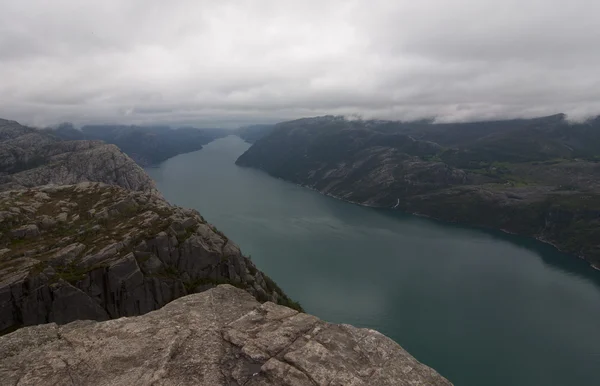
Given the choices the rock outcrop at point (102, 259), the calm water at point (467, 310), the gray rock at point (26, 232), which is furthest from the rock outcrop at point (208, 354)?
A: the calm water at point (467, 310)

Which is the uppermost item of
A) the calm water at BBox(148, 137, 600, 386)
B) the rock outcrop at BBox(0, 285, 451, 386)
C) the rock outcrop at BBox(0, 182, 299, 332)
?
the rock outcrop at BBox(0, 285, 451, 386)

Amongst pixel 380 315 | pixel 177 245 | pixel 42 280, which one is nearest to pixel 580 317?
pixel 380 315

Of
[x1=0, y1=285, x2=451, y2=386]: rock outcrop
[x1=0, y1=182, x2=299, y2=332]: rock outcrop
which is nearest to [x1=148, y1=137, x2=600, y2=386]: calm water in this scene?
[x1=0, y1=182, x2=299, y2=332]: rock outcrop

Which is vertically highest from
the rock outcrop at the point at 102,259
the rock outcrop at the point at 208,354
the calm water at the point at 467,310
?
the rock outcrop at the point at 208,354

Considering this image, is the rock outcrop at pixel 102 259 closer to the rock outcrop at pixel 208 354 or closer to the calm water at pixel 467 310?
the rock outcrop at pixel 208 354

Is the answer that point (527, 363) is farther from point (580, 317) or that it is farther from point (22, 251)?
point (22, 251)

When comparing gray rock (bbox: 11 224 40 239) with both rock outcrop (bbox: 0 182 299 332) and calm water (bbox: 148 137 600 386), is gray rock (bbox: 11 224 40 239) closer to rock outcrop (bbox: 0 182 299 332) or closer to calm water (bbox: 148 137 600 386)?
rock outcrop (bbox: 0 182 299 332)
